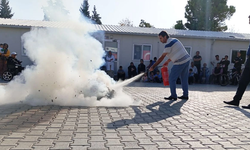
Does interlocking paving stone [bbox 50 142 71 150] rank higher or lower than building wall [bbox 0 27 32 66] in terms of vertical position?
lower

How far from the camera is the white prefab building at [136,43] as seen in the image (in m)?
13.4

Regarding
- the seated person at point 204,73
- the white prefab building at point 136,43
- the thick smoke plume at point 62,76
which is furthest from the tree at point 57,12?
the seated person at point 204,73

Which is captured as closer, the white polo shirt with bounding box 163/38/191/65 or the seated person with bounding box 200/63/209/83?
the white polo shirt with bounding box 163/38/191/65

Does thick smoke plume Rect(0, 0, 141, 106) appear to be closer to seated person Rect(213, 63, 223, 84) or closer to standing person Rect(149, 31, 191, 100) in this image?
standing person Rect(149, 31, 191, 100)

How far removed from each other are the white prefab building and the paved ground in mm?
9776

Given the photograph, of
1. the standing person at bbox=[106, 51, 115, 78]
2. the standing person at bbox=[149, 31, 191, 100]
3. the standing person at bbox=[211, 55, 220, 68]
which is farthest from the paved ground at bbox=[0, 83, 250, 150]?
the standing person at bbox=[211, 55, 220, 68]

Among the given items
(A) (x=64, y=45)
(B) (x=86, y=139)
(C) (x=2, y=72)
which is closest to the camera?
(B) (x=86, y=139)

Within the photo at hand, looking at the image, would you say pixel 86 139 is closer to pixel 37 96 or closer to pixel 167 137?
pixel 167 137

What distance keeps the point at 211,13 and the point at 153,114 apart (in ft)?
110

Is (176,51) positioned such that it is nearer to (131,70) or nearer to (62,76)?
(62,76)

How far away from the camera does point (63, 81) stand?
569 centimetres

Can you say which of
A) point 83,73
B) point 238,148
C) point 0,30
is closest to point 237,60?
point 83,73

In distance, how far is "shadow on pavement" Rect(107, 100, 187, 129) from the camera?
12.8 feet

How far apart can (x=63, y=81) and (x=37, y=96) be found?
776 millimetres
